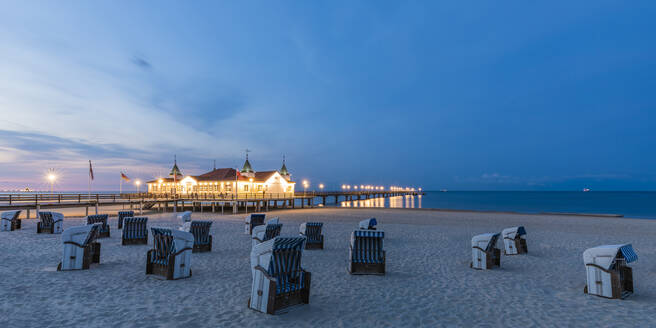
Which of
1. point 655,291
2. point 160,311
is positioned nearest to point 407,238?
point 655,291

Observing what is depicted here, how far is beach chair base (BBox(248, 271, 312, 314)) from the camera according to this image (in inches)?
209

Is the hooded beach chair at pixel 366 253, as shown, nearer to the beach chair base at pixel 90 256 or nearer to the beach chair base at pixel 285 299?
the beach chair base at pixel 285 299

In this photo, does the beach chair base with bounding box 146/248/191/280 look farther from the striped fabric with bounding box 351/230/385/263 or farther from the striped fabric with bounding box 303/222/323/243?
the striped fabric with bounding box 303/222/323/243

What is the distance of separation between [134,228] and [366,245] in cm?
894

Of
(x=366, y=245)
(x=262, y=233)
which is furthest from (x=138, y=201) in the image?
(x=366, y=245)

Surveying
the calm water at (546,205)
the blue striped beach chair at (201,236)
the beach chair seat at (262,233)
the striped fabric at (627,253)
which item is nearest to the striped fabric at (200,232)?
the blue striped beach chair at (201,236)

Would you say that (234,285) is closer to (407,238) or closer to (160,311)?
(160,311)

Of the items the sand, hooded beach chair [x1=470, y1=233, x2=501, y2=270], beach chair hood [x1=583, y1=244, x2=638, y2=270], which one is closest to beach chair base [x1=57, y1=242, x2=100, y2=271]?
the sand

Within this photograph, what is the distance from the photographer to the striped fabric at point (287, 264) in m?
5.55

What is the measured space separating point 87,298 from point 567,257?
13.2 m

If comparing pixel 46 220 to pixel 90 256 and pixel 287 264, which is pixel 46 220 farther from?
pixel 287 264

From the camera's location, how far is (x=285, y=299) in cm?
550

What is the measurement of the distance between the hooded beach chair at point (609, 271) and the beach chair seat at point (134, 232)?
1309 centimetres

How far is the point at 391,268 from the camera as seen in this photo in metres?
8.81
